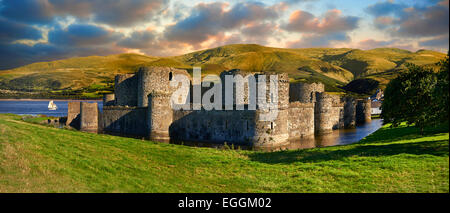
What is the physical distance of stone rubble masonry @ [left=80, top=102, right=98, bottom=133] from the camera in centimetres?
4459

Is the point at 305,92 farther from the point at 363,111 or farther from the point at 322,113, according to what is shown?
the point at 363,111

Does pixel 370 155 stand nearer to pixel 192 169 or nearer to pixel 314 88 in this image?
pixel 192 169

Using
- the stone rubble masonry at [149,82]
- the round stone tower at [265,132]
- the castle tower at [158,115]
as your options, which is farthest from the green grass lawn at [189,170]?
the stone rubble masonry at [149,82]

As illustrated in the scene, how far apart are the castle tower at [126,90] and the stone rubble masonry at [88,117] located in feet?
13.6

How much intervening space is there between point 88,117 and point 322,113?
123 ft

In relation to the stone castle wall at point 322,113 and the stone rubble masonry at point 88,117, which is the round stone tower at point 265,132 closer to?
the stone castle wall at point 322,113

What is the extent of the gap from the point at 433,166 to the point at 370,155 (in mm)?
4006

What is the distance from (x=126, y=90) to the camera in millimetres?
46312

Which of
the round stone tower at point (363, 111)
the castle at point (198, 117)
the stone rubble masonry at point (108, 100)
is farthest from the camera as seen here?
the round stone tower at point (363, 111)

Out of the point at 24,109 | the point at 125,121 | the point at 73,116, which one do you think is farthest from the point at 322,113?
the point at 24,109

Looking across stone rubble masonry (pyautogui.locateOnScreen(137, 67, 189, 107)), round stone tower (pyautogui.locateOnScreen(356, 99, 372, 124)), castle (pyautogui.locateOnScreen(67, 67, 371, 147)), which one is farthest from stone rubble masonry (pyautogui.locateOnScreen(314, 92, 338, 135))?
round stone tower (pyautogui.locateOnScreen(356, 99, 372, 124))

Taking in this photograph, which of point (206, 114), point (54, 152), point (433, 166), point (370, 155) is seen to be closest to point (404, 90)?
point (370, 155)

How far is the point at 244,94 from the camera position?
32.9 m

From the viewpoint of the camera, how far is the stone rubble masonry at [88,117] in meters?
44.6
